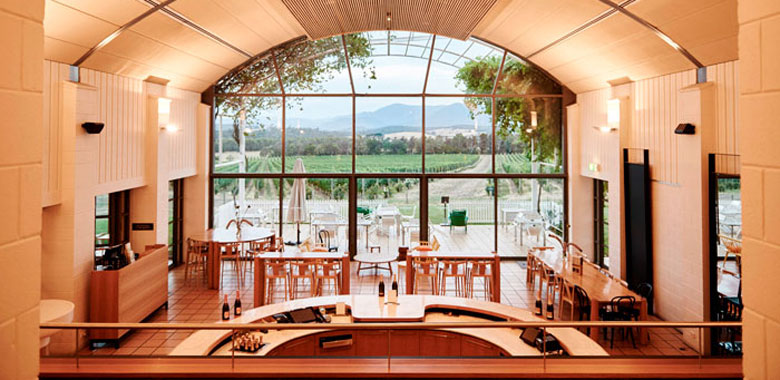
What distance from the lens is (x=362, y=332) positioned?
4391 millimetres

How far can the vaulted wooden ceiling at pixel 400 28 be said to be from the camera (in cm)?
514

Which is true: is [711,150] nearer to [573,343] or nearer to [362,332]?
[573,343]

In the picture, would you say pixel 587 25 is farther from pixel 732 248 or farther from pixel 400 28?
pixel 732 248

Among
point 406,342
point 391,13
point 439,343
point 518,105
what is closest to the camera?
point 439,343

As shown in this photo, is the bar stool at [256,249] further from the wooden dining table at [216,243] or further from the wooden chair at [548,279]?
the wooden chair at [548,279]

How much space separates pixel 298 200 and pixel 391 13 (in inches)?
173

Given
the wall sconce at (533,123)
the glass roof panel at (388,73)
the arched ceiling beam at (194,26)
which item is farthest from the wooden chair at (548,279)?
the arched ceiling beam at (194,26)

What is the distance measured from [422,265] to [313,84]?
5036mm

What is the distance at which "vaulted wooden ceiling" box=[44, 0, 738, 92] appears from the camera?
16.9ft

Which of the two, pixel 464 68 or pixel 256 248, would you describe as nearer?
pixel 256 248

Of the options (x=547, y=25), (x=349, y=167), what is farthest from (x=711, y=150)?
(x=349, y=167)

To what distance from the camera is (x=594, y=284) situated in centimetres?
628

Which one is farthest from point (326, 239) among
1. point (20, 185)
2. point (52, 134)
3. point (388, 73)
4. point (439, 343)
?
point (20, 185)

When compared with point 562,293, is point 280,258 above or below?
above
